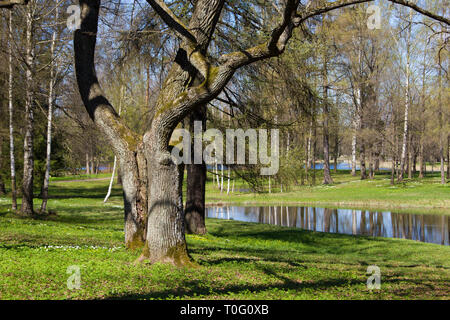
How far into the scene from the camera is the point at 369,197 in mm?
30734

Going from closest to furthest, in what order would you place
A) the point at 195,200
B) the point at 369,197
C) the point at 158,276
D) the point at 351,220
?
1. the point at 158,276
2. the point at 195,200
3. the point at 351,220
4. the point at 369,197

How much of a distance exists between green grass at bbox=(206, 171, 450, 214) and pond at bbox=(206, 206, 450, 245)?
4.37 ft

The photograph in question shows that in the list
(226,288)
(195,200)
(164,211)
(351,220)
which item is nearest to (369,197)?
(351,220)

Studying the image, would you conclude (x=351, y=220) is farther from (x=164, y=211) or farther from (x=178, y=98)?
(x=178, y=98)

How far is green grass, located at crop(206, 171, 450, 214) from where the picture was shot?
27.6 metres

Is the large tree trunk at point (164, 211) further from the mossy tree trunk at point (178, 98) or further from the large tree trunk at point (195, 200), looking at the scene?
the large tree trunk at point (195, 200)

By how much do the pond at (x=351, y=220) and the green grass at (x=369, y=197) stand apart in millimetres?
1331

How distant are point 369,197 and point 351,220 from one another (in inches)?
286

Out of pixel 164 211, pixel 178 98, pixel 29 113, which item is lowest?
pixel 164 211

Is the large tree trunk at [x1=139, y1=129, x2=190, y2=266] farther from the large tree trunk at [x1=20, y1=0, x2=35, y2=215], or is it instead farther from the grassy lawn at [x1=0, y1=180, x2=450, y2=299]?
the large tree trunk at [x1=20, y1=0, x2=35, y2=215]

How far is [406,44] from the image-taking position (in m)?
34.3

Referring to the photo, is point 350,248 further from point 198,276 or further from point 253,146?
point 198,276

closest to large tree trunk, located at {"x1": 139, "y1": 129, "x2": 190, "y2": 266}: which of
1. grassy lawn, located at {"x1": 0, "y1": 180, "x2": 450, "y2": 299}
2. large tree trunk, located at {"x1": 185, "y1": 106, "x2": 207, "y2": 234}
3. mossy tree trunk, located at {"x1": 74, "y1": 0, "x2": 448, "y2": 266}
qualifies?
mossy tree trunk, located at {"x1": 74, "y1": 0, "x2": 448, "y2": 266}
